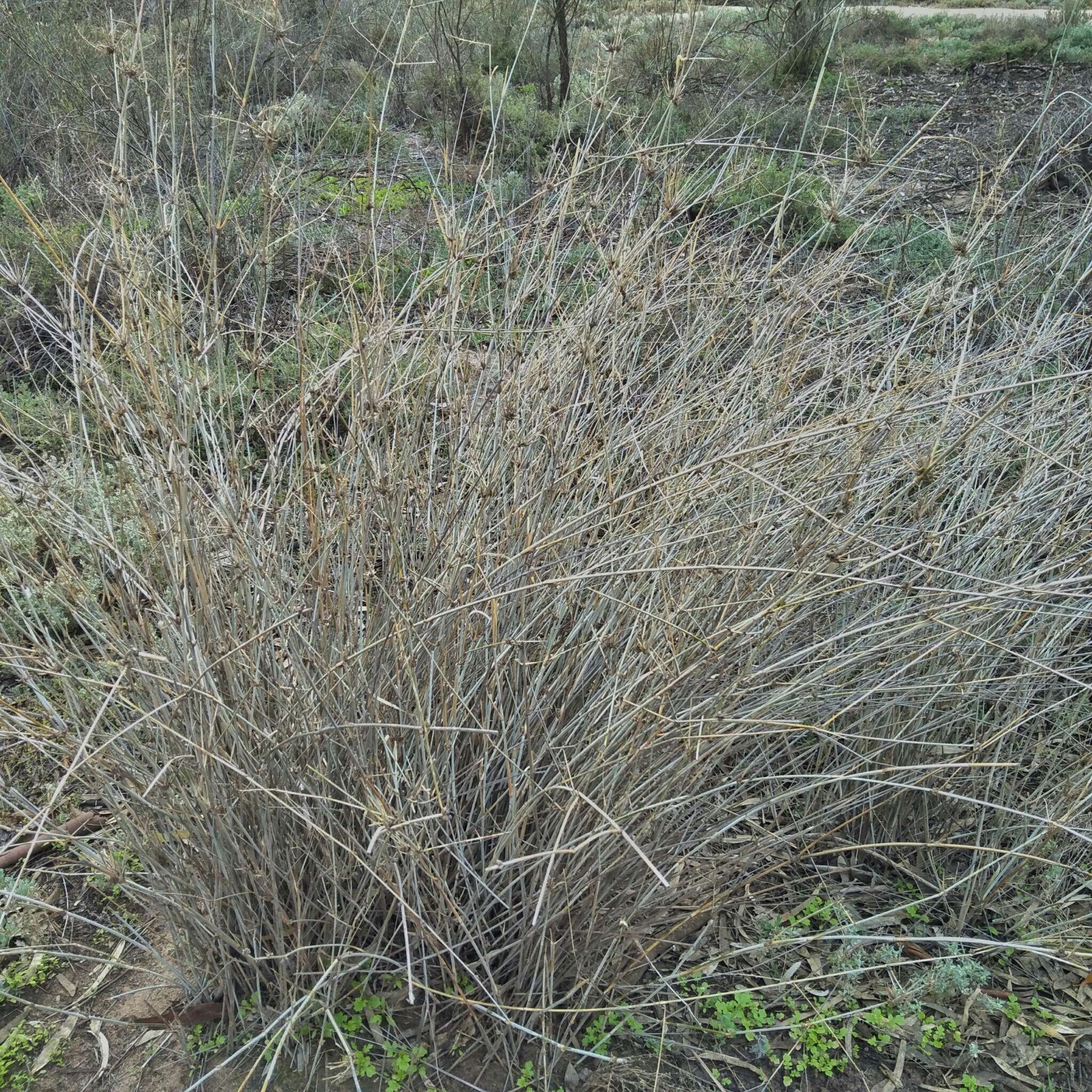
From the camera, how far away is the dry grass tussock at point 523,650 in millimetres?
1721

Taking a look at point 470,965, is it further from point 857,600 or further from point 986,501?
point 986,501

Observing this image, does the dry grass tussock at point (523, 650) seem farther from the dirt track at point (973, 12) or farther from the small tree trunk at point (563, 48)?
the dirt track at point (973, 12)

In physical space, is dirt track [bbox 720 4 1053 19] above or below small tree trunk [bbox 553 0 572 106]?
above

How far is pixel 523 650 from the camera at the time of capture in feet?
6.44

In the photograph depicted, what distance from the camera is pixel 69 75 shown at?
200 inches

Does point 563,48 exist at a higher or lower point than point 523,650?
higher

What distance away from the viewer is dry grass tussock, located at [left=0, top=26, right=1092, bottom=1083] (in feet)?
5.65

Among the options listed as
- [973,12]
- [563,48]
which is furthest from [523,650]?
[973,12]

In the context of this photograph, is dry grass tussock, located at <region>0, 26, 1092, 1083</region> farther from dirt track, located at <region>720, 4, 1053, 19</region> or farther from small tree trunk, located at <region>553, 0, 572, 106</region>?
dirt track, located at <region>720, 4, 1053, 19</region>

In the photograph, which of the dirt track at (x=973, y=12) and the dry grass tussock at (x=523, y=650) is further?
the dirt track at (x=973, y=12)

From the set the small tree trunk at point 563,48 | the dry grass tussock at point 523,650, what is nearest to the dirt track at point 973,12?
the small tree trunk at point 563,48

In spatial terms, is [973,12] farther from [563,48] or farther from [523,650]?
[523,650]

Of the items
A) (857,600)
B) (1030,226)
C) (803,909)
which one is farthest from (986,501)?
(1030,226)

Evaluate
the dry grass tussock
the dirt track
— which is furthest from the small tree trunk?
the dirt track
